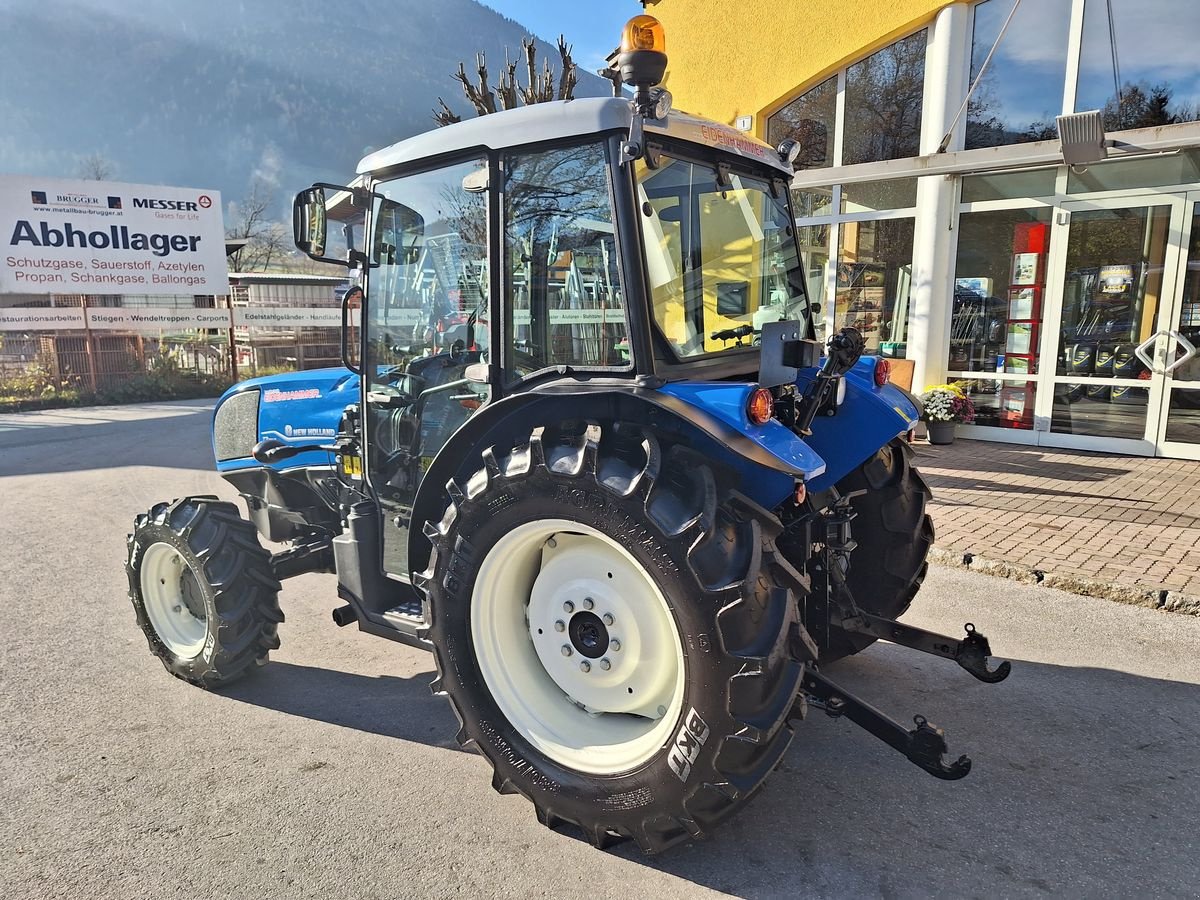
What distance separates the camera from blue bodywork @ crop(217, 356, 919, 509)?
2.40 m

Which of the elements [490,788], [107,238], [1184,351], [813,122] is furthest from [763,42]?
[107,238]

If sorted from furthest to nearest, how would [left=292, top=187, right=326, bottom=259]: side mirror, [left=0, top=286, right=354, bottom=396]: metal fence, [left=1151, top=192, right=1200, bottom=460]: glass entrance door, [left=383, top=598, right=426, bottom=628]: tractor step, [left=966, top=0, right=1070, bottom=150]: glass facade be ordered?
1. [left=0, top=286, right=354, bottom=396]: metal fence
2. [left=966, top=0, right=1070, bottom=150]: glass facade
3. [left=1151, top=192, right=1200, bottom=460]: glass entrance door
4. [left=383, top=598, right=426, bottom=628]: tractor step
5. [left=292, top=187, right=326, bottom=259]: side mirror

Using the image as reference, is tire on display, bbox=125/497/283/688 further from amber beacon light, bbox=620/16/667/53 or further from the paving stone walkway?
the paving stone walkway

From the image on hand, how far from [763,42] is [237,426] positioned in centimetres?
887

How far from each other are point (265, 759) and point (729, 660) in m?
2.01

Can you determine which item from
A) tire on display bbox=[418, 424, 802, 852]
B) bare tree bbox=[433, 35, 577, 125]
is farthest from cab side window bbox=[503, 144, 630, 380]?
bare tree bbox=[433, 35, 577, 125]

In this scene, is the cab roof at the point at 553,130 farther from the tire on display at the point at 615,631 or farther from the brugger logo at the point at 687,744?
the brugger logo at the point at 687,744

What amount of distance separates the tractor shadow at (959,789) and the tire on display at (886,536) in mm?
408

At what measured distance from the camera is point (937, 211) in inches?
359

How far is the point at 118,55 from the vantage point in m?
174

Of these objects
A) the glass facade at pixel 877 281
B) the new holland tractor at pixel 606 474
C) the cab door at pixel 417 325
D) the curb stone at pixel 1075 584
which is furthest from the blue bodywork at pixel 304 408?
the glass facade at pixel 877 281

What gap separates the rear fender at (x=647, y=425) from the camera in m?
2.34

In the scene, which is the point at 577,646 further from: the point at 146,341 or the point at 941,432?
the point at 146,341

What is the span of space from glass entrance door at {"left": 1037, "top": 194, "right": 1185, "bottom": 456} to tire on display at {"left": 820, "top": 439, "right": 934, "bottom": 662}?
6.37m
